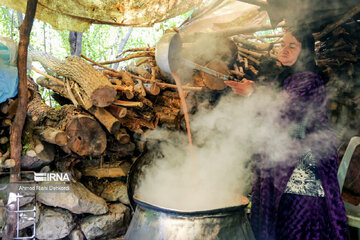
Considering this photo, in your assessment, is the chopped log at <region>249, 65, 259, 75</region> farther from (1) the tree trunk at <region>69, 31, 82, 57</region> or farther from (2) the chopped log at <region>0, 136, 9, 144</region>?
(1) the tree trunk at <region>69, 31, 82, 57</region>

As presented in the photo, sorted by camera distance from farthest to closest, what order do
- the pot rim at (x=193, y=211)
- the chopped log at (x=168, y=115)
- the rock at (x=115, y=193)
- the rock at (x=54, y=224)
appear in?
1. the rock at (x=115, y=193)
2. the chopped log at (x=168, y=115)
3. the rock at (x=54, y=224)
4. the pot rim at (x=193, y=211)

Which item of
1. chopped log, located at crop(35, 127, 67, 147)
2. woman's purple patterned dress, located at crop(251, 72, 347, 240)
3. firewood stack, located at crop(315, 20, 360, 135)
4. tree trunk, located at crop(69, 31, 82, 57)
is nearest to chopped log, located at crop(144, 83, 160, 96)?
chopped log, located at crop(35, 127, 67, 147)

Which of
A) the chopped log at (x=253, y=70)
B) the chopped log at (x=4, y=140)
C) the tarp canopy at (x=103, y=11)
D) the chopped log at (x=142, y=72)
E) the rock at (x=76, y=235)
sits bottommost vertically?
the rock at (x=76, y=235)

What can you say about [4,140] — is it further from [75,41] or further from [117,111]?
[75,41]

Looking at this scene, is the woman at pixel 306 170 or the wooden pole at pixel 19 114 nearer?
the woman at pixel 306 170

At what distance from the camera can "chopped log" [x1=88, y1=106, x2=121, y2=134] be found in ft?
→ 12.0

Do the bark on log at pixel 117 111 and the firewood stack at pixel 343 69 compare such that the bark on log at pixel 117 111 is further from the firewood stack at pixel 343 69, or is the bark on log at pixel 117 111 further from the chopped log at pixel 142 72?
the firewood stack at pixel 343 69

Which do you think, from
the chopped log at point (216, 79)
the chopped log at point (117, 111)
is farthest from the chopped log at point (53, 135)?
the chopped log at point (216, 79)

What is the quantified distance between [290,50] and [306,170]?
45.9 inches

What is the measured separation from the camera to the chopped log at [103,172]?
4.46 m

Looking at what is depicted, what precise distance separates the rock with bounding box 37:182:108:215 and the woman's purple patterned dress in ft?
9.00

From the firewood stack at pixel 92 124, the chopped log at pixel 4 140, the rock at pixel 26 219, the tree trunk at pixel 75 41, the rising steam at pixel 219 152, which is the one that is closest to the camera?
the rising steam at pixel 219 152

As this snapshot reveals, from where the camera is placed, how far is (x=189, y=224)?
193 cm

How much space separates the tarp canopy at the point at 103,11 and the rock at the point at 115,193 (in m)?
2.73
